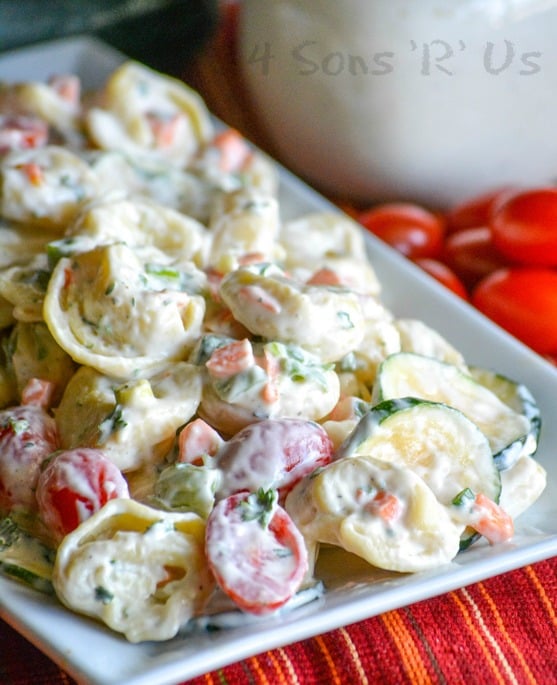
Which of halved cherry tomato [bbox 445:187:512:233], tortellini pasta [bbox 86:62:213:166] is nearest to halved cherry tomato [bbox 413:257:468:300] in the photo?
halved cherry tomato [bbox 445:187:512:233]

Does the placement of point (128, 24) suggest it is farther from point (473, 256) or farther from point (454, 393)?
point (454, 393)

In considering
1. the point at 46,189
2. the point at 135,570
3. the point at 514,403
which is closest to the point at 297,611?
the point at 135,570

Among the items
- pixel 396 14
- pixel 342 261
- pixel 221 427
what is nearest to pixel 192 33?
pixel 396 14

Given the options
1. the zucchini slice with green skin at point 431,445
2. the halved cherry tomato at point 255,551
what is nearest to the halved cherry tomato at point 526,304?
the zucchini slice with green skin at point 431,445

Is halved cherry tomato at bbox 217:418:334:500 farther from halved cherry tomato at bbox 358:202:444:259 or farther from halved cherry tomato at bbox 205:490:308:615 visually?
halved cherry tomato at bbox 358:202:444:259

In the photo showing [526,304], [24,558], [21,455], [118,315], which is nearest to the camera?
[24,558]

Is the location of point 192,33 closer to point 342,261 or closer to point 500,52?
point 500,52

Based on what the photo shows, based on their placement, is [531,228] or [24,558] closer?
[24,558]
